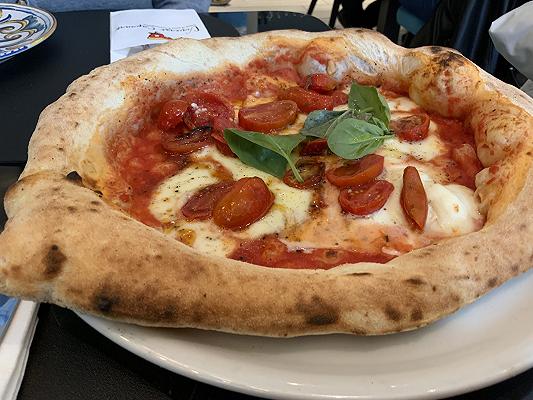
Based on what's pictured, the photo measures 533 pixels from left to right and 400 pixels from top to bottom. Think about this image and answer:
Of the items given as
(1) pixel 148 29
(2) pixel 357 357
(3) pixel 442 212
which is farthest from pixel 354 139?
(1) pixel 148 29

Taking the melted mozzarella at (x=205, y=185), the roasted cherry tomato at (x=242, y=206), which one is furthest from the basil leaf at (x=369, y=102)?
the roasted cherry tomato at (x=242, y=206)

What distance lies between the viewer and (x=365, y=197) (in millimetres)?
1321

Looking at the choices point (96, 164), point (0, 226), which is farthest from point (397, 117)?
point (0, 226)

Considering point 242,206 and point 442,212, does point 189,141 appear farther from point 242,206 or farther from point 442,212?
point 442,212

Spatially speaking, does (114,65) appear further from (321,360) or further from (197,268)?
(321,360)

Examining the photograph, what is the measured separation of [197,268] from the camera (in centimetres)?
98

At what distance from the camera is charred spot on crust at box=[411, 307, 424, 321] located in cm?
94

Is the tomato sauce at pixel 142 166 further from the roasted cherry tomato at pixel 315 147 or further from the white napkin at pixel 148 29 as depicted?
the white napkin at pixel 148 29

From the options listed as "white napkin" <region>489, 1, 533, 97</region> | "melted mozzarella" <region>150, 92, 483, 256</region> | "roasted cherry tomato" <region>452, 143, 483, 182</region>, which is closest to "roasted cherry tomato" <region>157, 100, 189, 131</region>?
"melted mozzarella" <region>150, 92, 483, 256</region>

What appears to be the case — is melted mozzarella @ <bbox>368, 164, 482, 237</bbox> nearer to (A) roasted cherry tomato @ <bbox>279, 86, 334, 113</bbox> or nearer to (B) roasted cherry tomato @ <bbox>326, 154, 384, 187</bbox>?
(B) roasted cherry tomato @ <bbox>326, 154, 384, 187</bbox>

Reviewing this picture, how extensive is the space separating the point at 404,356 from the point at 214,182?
692mm

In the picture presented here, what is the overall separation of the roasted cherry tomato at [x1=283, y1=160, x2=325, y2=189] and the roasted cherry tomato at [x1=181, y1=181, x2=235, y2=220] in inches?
6.1

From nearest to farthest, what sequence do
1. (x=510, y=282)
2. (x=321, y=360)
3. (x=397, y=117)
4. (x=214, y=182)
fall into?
(x=321, y=360) → (x=510, y=282) → (x=214, y=182) → (x=397, y=117)

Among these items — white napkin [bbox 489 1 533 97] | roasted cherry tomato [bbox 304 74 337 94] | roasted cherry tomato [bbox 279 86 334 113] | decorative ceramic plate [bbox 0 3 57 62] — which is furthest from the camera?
white napkin [bbox 489 1 533 97]
